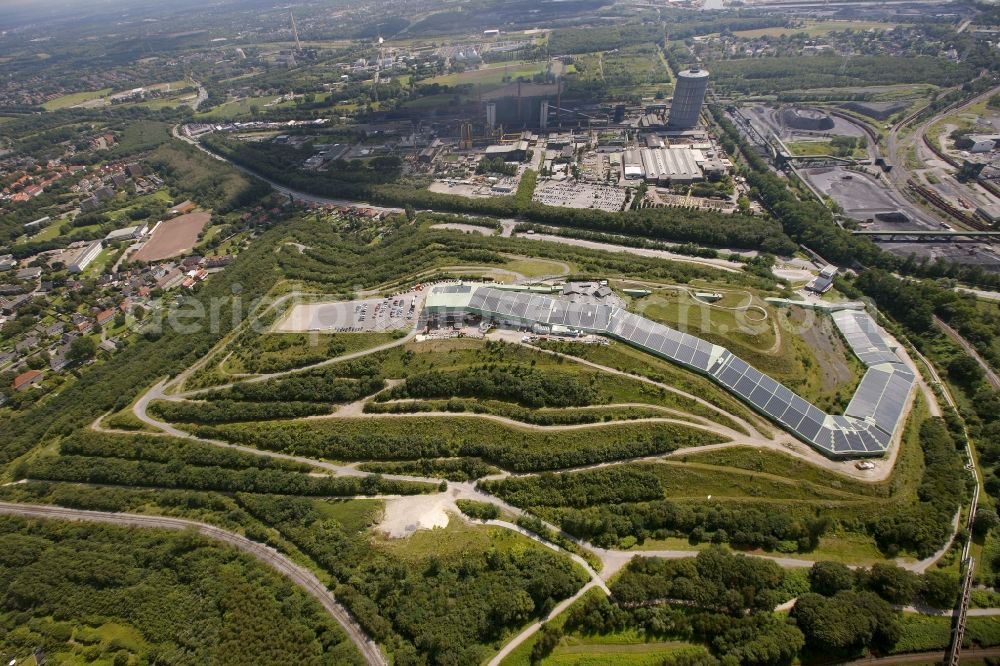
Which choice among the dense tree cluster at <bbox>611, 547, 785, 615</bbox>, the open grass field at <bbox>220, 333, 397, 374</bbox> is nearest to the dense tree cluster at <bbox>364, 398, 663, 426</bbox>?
the open grass field at <bbox>220, 333, 397, 374</bbox>

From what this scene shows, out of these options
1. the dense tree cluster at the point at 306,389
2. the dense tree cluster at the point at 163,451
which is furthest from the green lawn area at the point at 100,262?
the dense tree cluster at the point at 306,389

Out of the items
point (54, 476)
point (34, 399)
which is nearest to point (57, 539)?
point (54, 476)

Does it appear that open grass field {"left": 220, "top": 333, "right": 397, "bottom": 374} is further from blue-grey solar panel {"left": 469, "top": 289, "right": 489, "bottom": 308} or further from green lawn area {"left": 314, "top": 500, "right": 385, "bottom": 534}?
green lawn area {"left": 314, "top": 500, "right": 385, "bottom": 534}

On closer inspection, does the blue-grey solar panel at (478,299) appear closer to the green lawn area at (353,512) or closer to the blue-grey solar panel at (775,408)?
the green lawn area at (353,512)

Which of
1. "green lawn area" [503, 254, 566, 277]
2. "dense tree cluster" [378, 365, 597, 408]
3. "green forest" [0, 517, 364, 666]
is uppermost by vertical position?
"green lawn area" [503, 254, 566, 277]

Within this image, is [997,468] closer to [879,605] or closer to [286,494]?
[879,605]

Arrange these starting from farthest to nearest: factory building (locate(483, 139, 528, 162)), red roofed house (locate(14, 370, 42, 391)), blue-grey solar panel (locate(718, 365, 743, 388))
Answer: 1. factory building (locate(483, 139, 528, 162))
2. red roofed house (locate(14, 370, 42, 391))
3. blue-grey solar panel (locate(718, 365, 743, 388))
